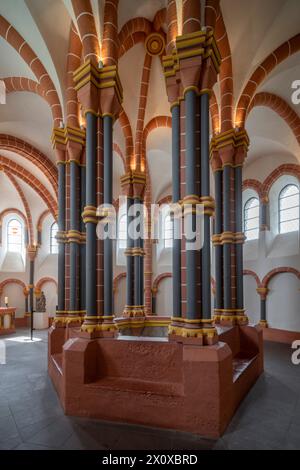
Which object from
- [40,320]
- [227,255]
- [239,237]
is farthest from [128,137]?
[40,320]

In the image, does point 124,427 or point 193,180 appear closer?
point 124,427

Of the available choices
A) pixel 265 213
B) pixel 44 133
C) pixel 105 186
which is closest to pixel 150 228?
pixel 265 213

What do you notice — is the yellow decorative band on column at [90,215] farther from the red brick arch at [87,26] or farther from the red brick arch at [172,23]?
the red brick arch at [172,23]

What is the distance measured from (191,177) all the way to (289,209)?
8631 millimetres

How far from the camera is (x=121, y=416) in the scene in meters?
4.25

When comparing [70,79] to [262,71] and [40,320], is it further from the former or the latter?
[40,320]

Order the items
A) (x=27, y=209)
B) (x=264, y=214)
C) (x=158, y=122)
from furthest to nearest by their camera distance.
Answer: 1. (x=27, y=209)
2. (x=264, y=214)
3. (x=158, y=122)

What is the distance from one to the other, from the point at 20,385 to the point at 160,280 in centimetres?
994

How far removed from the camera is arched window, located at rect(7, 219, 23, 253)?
55.5ft

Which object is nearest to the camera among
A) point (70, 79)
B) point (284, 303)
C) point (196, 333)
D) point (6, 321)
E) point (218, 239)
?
point (196, 333)

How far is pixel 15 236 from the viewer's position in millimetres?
17109

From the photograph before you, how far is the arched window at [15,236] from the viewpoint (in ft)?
55.5

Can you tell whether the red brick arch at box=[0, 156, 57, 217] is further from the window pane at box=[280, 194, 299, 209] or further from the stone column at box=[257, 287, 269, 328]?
the window pane at box=[280, 194, 299, 209]

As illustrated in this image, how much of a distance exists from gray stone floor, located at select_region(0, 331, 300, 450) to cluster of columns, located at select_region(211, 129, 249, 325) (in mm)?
1650
